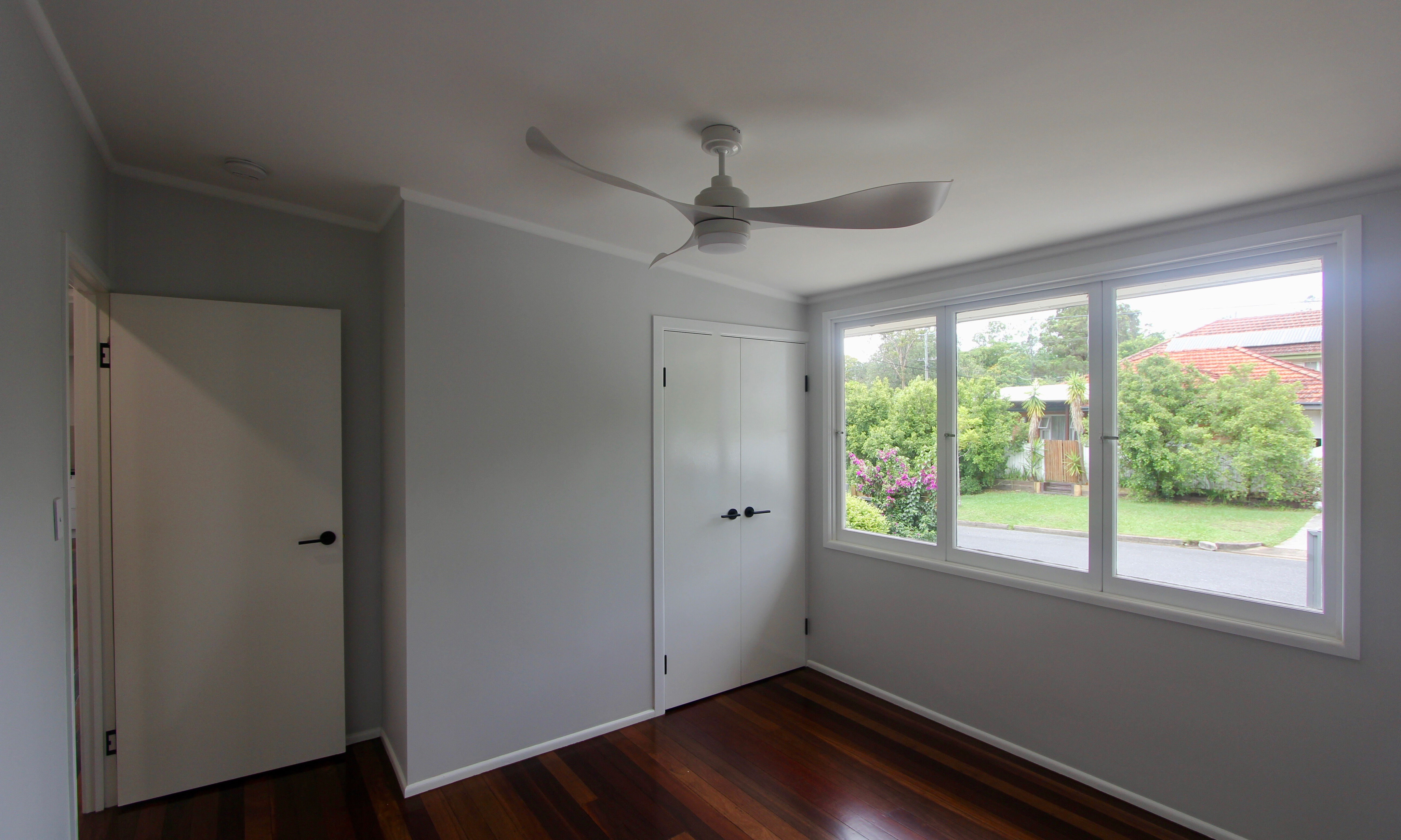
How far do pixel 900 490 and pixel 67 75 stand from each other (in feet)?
12.1

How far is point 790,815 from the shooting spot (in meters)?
2.46

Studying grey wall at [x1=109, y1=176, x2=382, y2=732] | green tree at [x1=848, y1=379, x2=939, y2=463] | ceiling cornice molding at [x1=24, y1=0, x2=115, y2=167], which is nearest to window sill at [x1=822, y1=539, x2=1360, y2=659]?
green tree at [x1=848, y1=379, x2=939, y2=463]

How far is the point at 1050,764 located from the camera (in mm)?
2768

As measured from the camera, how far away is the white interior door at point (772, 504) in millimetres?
3701

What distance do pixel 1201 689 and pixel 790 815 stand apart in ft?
5.36

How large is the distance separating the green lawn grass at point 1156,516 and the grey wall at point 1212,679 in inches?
10.5

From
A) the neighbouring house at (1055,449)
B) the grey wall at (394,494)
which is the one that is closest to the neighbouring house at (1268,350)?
the neighbouring house at (1055,449)

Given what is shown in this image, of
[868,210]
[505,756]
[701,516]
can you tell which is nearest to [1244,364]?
[868,210]

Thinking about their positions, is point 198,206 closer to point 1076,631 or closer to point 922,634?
point 922,634

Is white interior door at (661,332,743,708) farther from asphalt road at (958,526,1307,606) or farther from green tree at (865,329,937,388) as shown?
asphalt road at (958,526,1307,606)

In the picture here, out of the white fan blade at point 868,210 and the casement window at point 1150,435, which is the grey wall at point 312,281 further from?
the casement window at point 1150,435

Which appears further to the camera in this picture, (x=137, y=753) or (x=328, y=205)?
(x=328, y=205)

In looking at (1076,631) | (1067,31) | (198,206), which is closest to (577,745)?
(1076,631)

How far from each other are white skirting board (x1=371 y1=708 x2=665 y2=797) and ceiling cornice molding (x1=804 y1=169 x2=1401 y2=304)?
2698 millimetres
